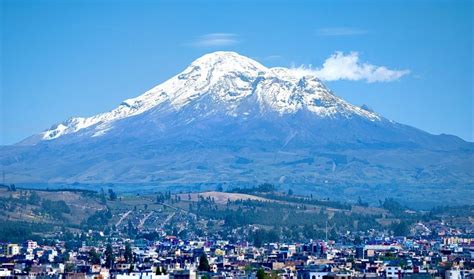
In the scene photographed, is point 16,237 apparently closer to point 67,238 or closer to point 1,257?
point 67,238

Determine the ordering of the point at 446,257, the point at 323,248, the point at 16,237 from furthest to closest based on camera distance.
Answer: the point at 16,237 → the point at 323,248 → the point at 446,257

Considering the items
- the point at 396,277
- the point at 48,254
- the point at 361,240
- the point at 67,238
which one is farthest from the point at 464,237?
the point at 396,277

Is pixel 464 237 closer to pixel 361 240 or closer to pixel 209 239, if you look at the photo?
pixel 361 240

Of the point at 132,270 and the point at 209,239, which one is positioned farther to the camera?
the point at 209,239

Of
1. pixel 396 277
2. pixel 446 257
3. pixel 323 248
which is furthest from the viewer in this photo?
pixel 323 248

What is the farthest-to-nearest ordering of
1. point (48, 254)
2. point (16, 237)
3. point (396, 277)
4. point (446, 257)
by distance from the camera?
point (16, 237)
point (48, 254)
point (446, 257)
point (396, 277)

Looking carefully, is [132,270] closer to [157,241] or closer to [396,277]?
[396,277]

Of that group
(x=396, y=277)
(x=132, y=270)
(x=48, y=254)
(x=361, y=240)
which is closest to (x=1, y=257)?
(x=48, y=254)

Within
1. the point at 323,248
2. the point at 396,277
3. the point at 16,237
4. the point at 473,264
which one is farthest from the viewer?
the point at 16,237

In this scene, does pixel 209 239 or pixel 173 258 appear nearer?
pixel 173 258
